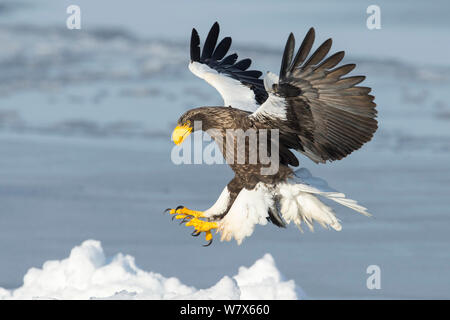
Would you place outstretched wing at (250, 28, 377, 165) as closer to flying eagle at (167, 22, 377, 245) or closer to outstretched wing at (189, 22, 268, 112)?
flying eagle at (167, 22, 377, 245)

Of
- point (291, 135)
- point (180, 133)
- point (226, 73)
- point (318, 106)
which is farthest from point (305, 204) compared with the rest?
point (226, 73)

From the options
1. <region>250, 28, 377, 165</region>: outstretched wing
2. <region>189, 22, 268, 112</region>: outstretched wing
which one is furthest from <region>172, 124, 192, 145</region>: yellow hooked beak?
<region>189, 22, 268, 112</region>: outstretched wing

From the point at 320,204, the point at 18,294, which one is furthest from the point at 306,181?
the point at 18,294

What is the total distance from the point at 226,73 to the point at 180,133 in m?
1.87

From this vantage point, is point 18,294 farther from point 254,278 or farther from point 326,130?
point 326,130

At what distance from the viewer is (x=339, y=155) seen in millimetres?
8297

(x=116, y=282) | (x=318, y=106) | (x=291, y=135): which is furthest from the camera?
(x=116, y=282)

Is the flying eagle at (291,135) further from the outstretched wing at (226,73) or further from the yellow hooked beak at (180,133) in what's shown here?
the outstretched wing at (226,73)

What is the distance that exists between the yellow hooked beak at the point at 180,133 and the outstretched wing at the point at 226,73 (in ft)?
3.03

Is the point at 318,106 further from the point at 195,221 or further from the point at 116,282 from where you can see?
the point at 116,282

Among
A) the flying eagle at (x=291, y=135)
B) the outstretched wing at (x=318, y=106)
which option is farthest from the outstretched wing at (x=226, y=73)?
the outstretched wing at (x=318, y=106)

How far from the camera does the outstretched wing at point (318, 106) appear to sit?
7.74m

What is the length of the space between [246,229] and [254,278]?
5.97 ft

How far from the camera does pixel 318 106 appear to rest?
26.1 feet
